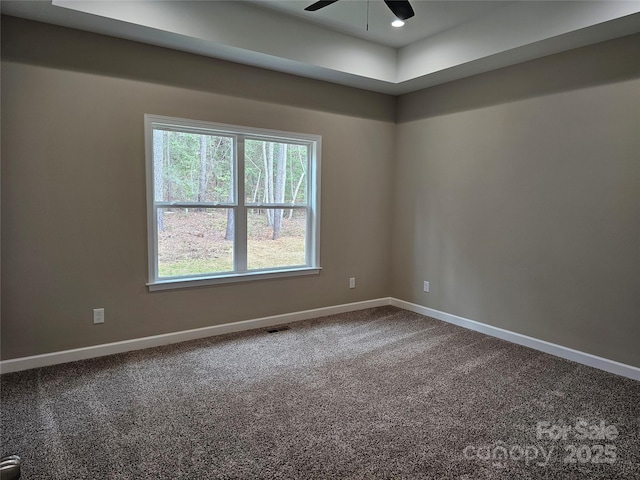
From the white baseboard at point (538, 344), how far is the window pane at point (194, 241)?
238 cm

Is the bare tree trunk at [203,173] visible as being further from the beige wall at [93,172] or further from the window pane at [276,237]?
the window pane at [276,237]

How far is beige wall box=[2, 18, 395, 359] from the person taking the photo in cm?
292

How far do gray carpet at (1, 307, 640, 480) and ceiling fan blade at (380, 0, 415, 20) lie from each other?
2.58 meters

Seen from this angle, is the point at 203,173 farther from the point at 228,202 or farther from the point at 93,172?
Result: the point at 93,172

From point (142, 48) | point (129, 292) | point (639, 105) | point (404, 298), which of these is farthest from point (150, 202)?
point (639, 105)

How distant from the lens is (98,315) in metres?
3.28

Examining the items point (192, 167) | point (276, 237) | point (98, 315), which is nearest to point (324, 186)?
point (276, 237)

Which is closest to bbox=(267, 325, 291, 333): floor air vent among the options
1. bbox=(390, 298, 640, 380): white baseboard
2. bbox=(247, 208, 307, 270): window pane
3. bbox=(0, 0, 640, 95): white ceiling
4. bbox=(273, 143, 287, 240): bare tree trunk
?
bbox=(247, 208, 307, 270): window pane

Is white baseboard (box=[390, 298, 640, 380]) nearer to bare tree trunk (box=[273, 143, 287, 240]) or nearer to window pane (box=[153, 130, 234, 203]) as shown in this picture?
bare tree trunk (box=[273, 143, 287, 240])

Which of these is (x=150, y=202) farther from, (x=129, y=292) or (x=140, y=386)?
(x=140, y=386)

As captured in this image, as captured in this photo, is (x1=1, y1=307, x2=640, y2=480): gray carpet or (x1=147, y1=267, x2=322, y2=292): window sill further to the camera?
(x1=147, y1=267, x2=322, y2=292): window sill

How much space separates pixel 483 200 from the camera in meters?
4.02

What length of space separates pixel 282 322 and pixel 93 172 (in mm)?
2307

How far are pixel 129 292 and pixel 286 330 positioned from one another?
1.53m
